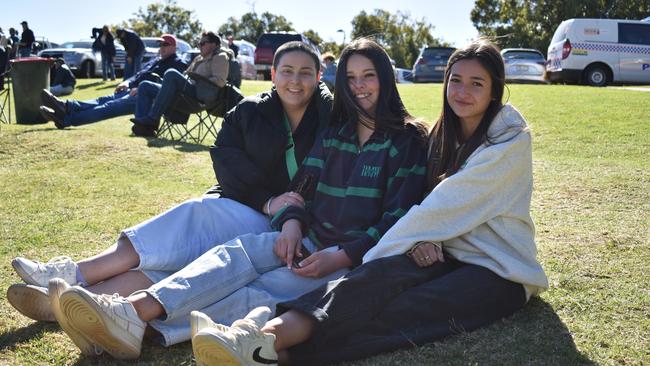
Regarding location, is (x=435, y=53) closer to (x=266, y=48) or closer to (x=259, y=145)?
(x=266, y=48)

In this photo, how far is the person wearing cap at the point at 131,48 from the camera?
16.0m

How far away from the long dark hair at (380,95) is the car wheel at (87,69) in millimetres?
22534

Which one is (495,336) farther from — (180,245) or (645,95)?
(645,95)

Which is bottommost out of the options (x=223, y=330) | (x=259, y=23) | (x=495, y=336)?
(x=495, y=336)

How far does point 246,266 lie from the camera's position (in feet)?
10.2

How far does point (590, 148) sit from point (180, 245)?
6.28m

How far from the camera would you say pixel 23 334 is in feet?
10.3

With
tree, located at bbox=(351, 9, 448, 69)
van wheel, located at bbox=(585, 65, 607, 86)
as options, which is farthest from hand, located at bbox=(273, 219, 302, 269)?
tree, located at bbox=(351, 9, 448, 69)

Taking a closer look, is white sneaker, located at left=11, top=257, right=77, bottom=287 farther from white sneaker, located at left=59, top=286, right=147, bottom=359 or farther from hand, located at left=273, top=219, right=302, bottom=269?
hand, located at left=273, top=219, right=302, bottom=269

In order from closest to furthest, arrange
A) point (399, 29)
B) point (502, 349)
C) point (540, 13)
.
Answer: point (502, 349) < point (540, 13) < point (399, 29)

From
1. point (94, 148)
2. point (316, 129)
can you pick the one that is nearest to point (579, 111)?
point (94, 148)

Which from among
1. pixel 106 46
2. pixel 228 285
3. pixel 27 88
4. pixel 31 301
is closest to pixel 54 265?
pixel 31 301

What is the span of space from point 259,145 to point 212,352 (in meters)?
1.63

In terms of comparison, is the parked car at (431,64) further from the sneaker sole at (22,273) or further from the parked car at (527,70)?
the sneaker sole at (22,273)
